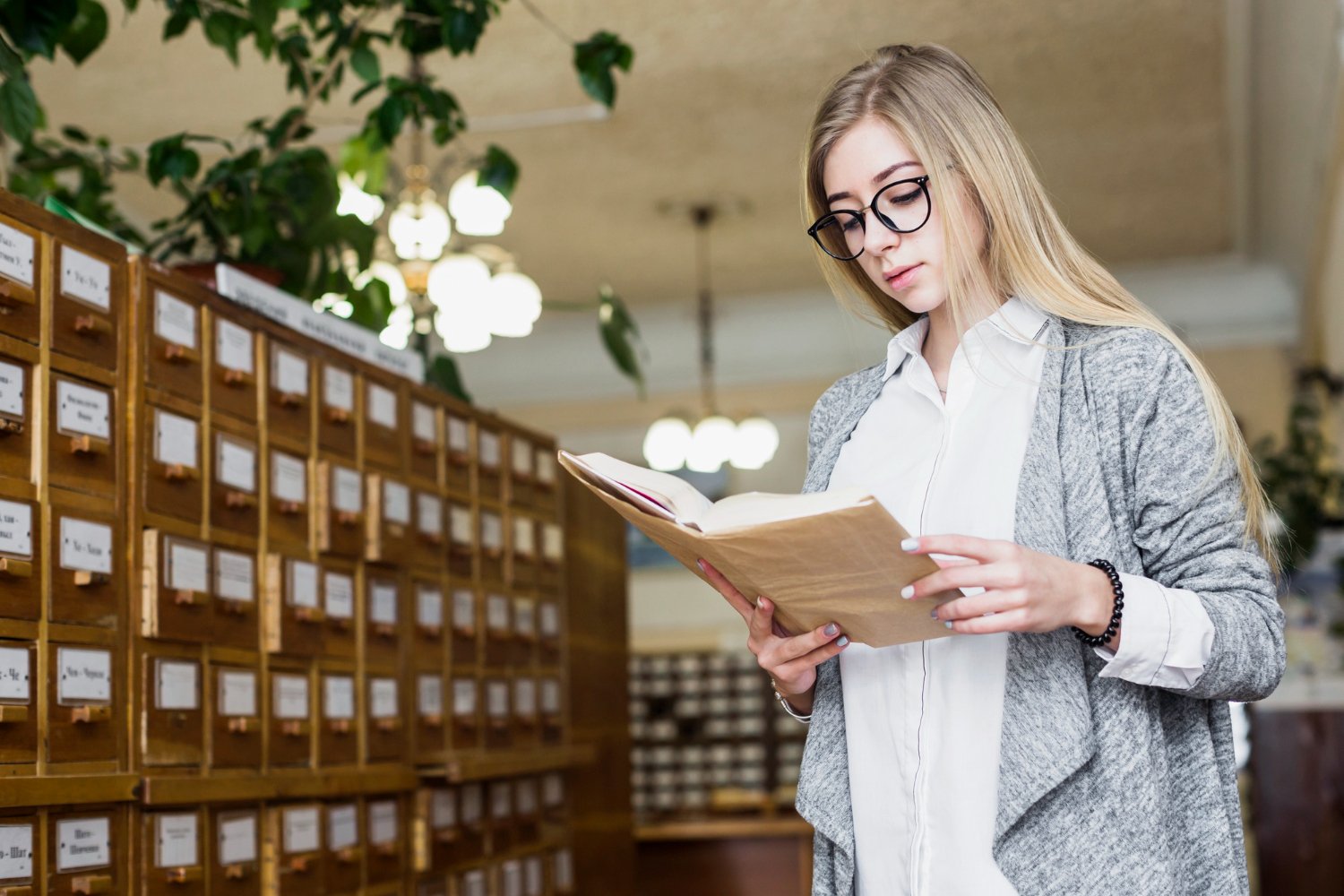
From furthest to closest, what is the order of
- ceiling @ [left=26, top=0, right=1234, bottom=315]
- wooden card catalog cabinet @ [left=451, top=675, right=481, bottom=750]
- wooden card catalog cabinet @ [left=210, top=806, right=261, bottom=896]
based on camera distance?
ceiling @ [left=26, top=0, right=1234, bottom=315], wooden card catalog cabinet @ [left=451, top=675, right=481, bottom=750], wooden card catalog cabinet @ [left=210, top=806, right=261, bottom=896]

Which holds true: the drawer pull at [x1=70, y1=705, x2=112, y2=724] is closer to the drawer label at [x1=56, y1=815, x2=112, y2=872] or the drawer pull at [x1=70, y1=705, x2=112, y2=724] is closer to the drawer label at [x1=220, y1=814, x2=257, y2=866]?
the drawer label at [x1=56, y1=815, x2=112, y2=872]

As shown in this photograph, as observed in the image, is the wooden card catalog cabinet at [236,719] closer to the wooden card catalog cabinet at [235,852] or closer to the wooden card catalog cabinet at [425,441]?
the wooden card catalog cabinet at [235,852]

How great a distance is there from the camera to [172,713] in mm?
2113

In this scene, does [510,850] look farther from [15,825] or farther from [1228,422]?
[1228,422]

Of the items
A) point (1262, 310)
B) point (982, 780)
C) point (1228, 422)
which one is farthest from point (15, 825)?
point (1262, 310)

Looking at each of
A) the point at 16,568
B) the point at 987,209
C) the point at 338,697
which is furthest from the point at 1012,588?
the point at 338,697

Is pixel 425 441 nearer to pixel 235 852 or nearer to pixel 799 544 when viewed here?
pixel 235 852

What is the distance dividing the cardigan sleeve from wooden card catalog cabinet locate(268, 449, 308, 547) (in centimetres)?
164

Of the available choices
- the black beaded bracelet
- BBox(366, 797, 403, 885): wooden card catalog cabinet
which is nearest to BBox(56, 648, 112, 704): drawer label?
BBox(366, 797, 403, 885): wooden card catalog cabinet

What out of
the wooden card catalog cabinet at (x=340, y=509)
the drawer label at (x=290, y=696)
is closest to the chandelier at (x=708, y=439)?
the wooden card catalog cabinet at (x=340, y=509)

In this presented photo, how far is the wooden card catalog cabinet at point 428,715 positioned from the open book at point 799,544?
6.10 ft

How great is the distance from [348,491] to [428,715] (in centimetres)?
60

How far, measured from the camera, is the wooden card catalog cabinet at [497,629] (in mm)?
3391

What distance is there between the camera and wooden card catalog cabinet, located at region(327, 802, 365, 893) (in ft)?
8.53
